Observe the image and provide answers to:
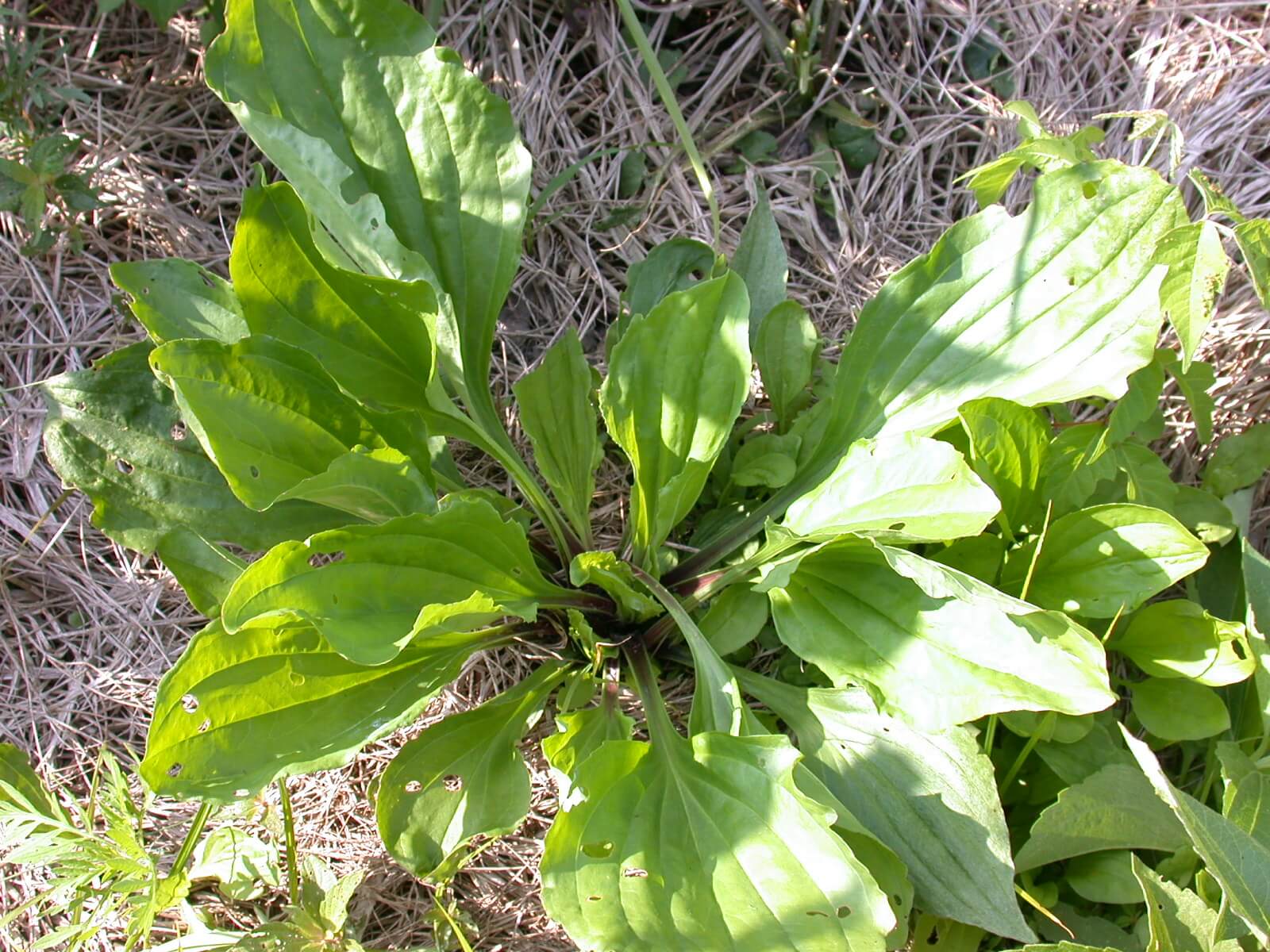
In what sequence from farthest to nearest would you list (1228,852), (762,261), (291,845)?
(762,261), (291,845), (1228,852)

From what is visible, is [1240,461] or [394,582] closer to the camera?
[394,582]

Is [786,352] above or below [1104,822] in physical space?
above

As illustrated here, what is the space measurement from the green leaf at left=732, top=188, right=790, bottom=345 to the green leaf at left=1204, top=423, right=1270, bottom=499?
78 centimetres

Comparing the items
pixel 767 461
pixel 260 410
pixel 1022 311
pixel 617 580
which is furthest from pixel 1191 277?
pixel 260 410

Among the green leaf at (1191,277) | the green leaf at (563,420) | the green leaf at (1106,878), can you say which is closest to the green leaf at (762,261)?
the green leaf at (563,420)

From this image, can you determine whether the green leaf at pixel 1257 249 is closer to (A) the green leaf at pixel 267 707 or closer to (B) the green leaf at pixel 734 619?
(B) the green leaf at pixel 734 619

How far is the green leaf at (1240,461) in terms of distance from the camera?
165 cm

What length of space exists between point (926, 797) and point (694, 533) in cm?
53

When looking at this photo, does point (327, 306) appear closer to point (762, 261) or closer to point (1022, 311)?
point (762, 261)

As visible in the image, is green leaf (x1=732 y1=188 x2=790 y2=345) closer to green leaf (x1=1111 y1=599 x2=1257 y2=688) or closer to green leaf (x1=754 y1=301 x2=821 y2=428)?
green leaf (x1=754 y1=301 x2=821 y2=428)

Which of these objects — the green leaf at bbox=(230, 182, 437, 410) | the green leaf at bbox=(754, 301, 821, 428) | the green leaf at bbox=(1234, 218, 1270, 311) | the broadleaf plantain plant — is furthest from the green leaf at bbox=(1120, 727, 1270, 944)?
the green leaf at bbox=(230, 182, 437, 410)

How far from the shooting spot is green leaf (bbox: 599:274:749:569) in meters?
1.36

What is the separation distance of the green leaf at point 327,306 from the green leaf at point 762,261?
22.2 inches

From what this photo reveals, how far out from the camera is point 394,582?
1.22 m
